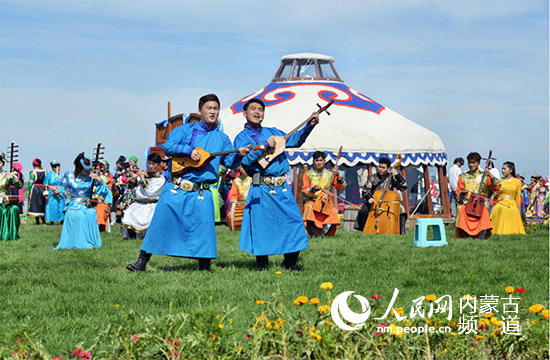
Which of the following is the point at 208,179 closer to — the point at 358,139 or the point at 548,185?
the point at 358,139

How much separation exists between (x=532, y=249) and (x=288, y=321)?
7561 mm

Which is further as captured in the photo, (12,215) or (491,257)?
(12,215)

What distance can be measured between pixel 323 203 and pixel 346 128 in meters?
6.40

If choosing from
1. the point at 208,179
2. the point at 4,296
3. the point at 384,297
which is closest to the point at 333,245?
the point at 208,179

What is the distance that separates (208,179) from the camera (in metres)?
8.24

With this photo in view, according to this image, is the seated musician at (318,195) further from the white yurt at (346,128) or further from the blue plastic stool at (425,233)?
the white yurt at (346,128)

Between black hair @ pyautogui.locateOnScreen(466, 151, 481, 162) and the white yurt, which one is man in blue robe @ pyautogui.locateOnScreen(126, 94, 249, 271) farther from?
the white yurt

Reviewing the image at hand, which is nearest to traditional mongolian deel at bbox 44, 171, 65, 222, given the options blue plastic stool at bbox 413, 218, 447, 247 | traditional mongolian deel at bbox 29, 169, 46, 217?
traditional mongolian deel at bbox 29, 169, 46, 217

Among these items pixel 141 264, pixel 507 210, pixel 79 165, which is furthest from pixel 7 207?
pixel 507 210

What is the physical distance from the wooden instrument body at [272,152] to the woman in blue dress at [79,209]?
4172 mm

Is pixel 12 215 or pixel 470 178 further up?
pixel 470 178

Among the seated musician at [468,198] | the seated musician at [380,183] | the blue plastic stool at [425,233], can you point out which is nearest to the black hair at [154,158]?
the seated musician at [380,183]

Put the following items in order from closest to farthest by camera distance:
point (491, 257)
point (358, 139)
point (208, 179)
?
point (208, 179) < point (491, 257) < point (358, 139)

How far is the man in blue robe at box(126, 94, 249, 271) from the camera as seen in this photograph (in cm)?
818
